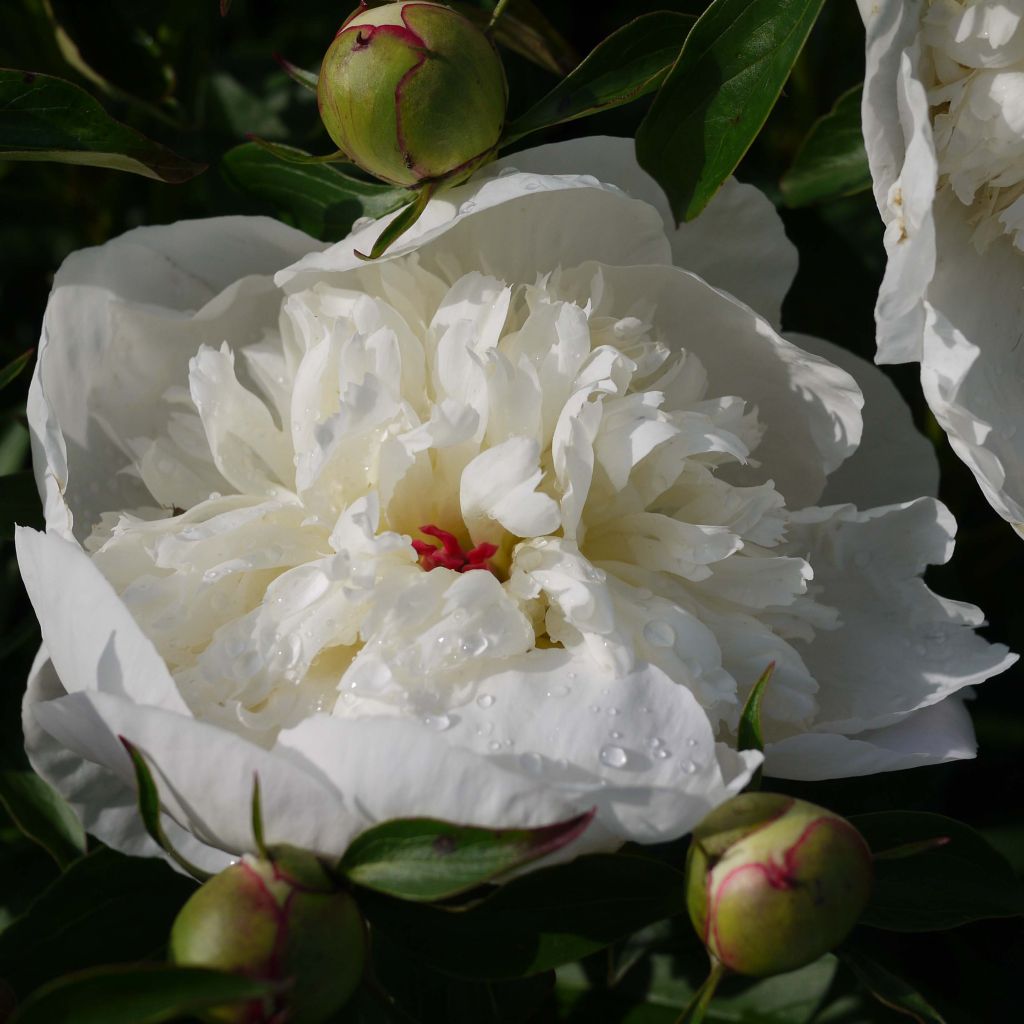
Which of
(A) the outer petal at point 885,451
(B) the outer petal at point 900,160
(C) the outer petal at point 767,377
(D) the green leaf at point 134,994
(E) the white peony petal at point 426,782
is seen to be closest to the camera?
(D) the green leaf at point 134,994

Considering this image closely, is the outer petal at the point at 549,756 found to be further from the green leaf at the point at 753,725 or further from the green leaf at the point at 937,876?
the green leaf at the point at 937,876

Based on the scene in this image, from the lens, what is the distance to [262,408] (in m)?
0.88

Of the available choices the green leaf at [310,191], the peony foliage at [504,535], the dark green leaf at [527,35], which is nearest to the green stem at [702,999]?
the peony foliage at [504,535]

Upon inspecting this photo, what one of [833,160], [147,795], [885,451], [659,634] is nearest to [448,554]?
[659,634]

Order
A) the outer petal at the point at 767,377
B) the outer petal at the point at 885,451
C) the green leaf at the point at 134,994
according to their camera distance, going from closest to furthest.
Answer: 1. the green leaf at the point at 134,994
2. the outer petal at the point at 767,377
3. the outer petal at the point at 885,451

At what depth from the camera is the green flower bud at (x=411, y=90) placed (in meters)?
0.77

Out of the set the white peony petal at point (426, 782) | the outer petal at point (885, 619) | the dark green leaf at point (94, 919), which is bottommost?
the dark green leaf at point (94, 919)

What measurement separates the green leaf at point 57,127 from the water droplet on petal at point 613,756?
18.9 inches

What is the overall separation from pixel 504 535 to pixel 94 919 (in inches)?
13.8

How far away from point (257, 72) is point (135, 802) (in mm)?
787

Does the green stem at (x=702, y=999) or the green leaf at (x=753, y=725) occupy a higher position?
the green leaf at (x=753, y=725)

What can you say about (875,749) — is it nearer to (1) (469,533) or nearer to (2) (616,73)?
(1) (469,533)

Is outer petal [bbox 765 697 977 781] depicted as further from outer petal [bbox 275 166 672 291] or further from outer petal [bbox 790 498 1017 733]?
outer petal [bbox 275 166 672 291]

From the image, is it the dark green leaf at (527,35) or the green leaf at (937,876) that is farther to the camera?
the dark green leaf at (527,35)
